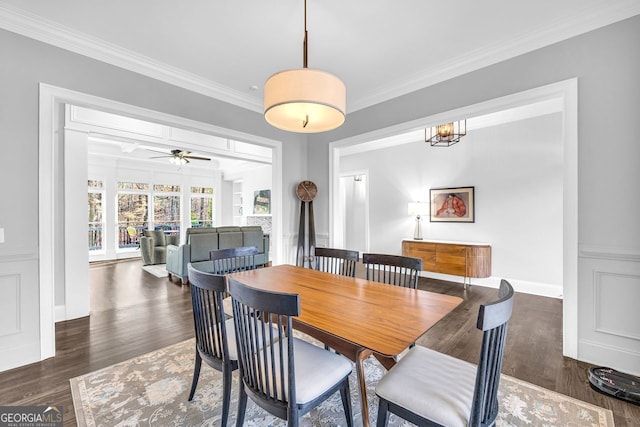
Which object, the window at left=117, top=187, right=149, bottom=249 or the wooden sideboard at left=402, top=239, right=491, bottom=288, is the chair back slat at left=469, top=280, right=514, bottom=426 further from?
the window at left=117, top=187, right=149, bottom=249

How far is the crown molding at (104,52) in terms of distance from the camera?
7.16ft

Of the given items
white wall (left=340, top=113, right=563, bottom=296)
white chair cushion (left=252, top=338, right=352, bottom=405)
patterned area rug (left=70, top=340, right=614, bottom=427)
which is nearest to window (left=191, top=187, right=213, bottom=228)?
white wall (left=340, top=113, right=563, bottom=296)

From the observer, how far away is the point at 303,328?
1438 millimetres

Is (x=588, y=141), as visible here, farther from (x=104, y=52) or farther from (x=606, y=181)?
(x=104, y=52)

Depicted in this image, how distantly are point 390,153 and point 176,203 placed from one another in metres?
6.65

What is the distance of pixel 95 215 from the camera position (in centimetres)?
718

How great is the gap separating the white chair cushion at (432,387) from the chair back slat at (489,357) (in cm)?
8

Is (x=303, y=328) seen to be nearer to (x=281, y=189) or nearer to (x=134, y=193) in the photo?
(x=281, y=189)

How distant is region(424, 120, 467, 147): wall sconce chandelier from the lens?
13.6ft

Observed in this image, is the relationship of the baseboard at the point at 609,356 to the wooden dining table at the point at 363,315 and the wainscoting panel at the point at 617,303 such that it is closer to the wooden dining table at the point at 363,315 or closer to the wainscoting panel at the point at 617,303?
the wainscoting panel at the point at 617,303

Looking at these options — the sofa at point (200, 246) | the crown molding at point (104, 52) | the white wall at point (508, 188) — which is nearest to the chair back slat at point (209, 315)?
the crown molding at point (104, 52)

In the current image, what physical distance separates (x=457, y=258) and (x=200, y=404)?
4.12m

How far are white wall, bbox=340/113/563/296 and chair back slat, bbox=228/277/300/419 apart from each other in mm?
4547

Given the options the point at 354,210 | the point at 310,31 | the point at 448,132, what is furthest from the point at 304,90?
the point at 354,210
